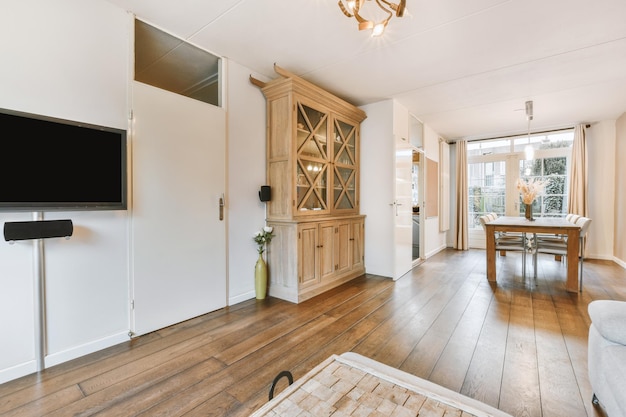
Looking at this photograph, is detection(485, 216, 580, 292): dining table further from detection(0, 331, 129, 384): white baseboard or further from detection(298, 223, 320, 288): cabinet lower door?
detection(0, 331, 129, 384): white baseboard

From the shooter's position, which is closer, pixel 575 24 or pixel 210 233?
pixel 575 24

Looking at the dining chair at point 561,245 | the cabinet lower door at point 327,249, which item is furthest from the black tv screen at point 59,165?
the dining chair at point 561,245

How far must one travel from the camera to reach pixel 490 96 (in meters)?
4.00

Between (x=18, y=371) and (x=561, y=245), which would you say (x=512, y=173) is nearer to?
(x=561, y=245)

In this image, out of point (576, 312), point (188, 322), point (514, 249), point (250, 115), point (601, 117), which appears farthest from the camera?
point (601, 117)

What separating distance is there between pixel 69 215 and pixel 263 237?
5.73 feet

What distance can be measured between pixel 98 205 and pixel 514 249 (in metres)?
4.81

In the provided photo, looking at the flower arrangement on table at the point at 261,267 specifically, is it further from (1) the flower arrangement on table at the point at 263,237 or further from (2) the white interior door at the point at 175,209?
(2) the white interior door at the point at 175,209

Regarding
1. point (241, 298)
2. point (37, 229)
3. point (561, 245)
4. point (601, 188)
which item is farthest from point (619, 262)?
point (37, 229)

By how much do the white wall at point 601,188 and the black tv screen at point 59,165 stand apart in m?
7.54

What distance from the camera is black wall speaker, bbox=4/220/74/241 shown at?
1.69m

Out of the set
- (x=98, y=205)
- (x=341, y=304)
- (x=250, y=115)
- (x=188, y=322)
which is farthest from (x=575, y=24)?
(x=188, y=322)

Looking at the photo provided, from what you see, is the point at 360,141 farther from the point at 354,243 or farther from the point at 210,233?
the point at 210,233

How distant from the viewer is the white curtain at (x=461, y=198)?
6.41 metres
